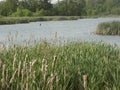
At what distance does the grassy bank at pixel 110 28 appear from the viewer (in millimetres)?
28403

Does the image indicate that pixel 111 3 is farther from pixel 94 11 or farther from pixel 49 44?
pixel 49 44

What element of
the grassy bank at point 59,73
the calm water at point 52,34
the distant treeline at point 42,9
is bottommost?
the distant treeline at point 42,9

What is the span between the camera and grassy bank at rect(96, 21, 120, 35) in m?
28.4

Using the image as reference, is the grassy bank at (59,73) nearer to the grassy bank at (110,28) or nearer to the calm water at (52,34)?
the calm water at (52,34)

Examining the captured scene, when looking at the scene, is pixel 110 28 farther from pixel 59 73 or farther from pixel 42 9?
pixel 42 9

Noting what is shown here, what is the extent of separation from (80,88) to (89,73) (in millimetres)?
544

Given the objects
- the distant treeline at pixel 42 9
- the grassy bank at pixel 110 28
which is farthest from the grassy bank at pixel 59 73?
the distant treeline at pixel 42 9

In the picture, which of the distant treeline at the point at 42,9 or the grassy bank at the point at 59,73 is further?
the distant treeline at the point at 42,9

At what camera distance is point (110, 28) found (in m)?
29.1

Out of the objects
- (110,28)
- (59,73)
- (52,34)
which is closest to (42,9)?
(110,28)

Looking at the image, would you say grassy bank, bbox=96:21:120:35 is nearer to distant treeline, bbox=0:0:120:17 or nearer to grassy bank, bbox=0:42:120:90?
grassy bank, bbox=0:42:120:90

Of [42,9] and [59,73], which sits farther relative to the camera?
[42,9]

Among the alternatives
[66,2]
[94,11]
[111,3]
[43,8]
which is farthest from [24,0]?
[111,3]

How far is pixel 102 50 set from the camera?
984cm
